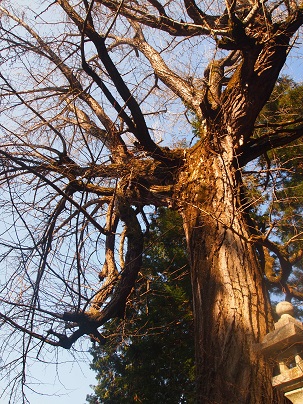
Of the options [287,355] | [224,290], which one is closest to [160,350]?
[224,290]

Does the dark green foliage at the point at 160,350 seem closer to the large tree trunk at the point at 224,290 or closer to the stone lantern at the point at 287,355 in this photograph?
the large tree trunk at the point at 224,290

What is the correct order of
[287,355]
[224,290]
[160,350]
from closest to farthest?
1. [287,355]
2. [224,290]
3. [160,350]

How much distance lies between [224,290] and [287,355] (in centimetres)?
62

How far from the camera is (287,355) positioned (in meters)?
2.40

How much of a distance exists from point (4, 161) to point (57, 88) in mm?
2786

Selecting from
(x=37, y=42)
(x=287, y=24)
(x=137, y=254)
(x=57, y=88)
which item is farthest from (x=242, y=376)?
(x=57, y=88)

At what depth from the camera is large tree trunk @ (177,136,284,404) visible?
8.09ft

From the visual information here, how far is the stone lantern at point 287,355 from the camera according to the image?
2.28 m

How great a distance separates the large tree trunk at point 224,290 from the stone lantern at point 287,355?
72 millimetres

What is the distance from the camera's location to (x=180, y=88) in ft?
17.2

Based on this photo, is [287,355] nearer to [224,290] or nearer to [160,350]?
[224,290]

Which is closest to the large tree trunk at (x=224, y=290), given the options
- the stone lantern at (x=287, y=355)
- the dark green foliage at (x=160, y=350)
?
the stone lantern at (x=287, y=355)

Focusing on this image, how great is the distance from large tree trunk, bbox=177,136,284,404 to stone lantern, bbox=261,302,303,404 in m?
0.07

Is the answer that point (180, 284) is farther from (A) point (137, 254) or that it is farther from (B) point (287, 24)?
(B) point (287, 24)
